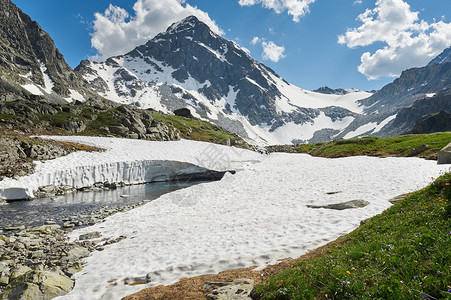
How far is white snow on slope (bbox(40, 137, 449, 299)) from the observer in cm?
1141

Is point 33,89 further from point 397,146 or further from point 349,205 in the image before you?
point 397,146

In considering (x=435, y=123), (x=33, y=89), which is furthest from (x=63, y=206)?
(x=33, y=89)

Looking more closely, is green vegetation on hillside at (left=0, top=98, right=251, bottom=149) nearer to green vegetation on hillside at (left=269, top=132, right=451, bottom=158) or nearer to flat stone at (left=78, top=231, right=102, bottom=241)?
flat stone at (left=78, top=231, right=102, bottom=241)

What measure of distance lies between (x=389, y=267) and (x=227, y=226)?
12444 mm

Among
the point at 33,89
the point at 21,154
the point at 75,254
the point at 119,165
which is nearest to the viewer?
the point at 75,254

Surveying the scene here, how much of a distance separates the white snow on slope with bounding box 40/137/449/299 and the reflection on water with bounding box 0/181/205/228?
581 centimetres

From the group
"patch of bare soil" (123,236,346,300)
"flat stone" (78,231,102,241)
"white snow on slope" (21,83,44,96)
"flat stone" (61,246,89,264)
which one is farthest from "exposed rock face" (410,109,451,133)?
"white snow on slope" (21,83,44,96)

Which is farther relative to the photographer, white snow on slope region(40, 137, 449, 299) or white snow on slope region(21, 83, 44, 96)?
white snow on slope region(21, 83, 44, 96)

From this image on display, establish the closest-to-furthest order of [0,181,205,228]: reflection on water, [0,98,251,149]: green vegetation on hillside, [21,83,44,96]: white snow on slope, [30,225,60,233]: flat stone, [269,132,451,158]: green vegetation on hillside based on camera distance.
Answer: [30,225,60,233]: flat stone → [0,181,205,228]: reflection on water → [269,132,451,158]: green vegetation on hillside → [0,98,251,149]: green vegetation on hillside → [21,83,44,96]: white snow on slope

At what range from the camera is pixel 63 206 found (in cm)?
2652

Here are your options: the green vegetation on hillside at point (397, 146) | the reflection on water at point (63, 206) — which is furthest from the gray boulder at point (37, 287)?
the green vegetation on hillside at point (397, 146)

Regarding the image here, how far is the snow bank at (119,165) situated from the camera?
31955 mm

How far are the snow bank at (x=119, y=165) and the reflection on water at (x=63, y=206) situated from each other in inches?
135

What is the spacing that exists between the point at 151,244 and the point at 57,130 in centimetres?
7400
